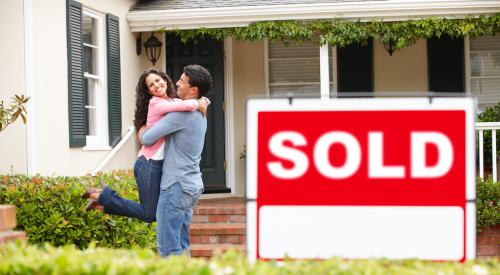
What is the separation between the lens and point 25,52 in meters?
8.34

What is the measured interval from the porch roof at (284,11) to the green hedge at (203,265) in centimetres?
768

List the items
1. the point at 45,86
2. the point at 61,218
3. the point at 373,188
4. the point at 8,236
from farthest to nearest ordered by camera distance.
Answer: the point at 45,86 < the point at 61,218 < the point at 8,236 < the point at 373,188

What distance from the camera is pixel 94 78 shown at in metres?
9.95

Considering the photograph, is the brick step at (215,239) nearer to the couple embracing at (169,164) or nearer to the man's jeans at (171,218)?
the couple embracing at (169,164)

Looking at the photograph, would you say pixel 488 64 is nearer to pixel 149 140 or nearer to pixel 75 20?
pixel 75 20

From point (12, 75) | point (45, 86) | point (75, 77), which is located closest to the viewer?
point (12, 75)

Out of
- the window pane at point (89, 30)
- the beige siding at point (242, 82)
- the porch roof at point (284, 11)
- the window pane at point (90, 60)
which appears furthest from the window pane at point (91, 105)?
the beige siding at point (242, 82)

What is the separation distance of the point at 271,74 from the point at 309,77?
1.73 feet

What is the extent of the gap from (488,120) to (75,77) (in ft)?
17.3

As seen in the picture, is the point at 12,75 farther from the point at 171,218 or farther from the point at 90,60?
the point at 171,218

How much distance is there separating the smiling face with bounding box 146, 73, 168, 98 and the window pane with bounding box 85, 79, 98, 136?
3.96 metres

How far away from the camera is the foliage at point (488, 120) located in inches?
440

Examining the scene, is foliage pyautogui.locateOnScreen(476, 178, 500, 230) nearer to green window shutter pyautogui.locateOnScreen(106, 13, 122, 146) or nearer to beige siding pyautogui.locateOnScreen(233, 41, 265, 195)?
beige siding pyautogui.locateOnScreen(233, 41, 265, 195)

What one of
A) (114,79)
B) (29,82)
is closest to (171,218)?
(29,82)
